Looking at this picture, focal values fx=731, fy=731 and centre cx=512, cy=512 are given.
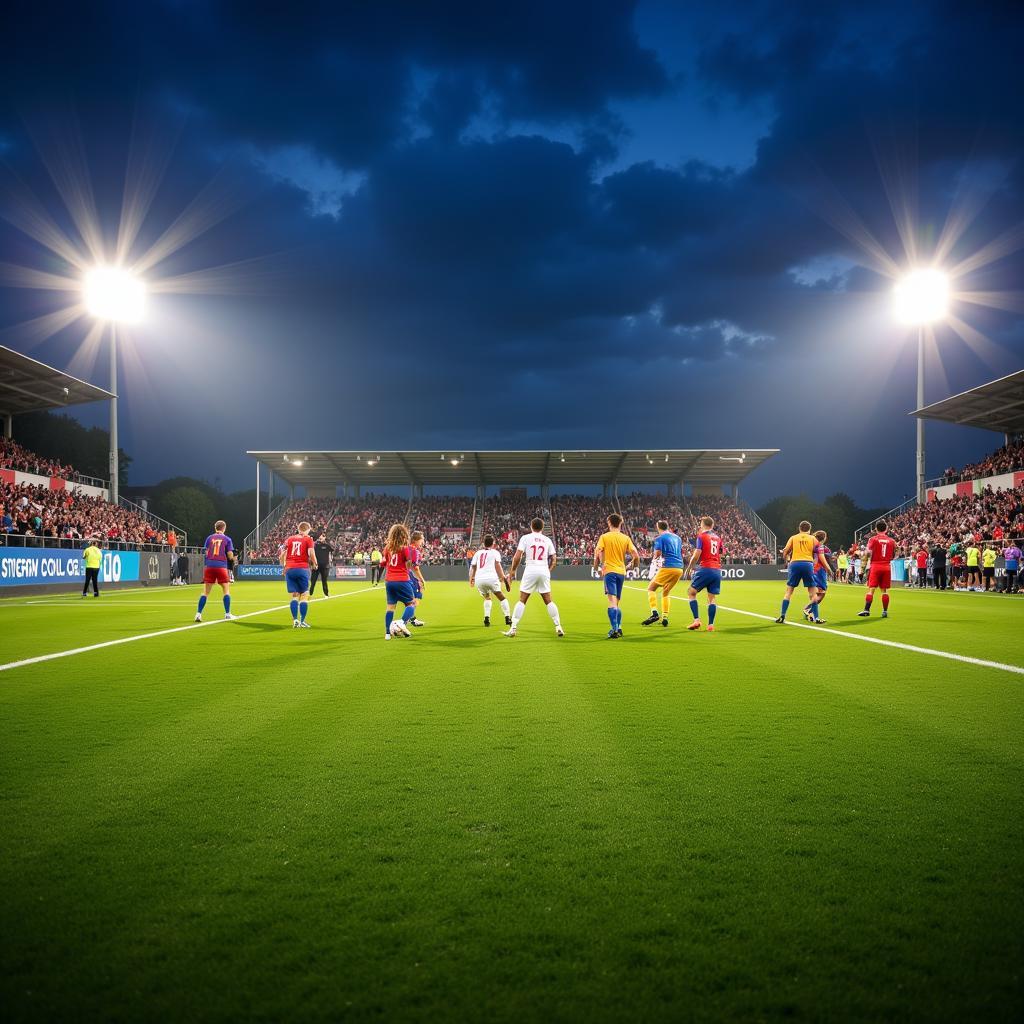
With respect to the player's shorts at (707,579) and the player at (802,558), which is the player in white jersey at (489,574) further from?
the player at (802,558)

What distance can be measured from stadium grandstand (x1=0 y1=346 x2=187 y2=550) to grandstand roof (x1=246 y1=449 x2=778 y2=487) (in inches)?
566

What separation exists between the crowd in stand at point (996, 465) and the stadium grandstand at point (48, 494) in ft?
156

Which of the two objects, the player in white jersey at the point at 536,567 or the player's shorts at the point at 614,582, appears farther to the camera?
the player's shorts at the point at 614,582

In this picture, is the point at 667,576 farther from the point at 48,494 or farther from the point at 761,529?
the point at 761,529

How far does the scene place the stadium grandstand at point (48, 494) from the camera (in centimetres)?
2897

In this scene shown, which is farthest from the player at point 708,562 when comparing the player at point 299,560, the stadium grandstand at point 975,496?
the stadium grandstand at point 975,496

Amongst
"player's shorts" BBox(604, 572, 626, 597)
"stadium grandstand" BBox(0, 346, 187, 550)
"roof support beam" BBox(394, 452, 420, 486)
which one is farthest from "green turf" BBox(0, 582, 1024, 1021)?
"roof support beam" BBox(394, 452, 420, 486)

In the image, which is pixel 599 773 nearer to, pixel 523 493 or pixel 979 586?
pixel 979 586

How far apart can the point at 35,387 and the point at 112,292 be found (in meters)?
7.92

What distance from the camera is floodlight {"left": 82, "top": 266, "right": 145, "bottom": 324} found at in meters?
35.7

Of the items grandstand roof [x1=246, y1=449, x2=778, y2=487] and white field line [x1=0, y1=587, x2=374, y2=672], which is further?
grandstand roof [x1=246, y1=449, x2=778, y2=487]

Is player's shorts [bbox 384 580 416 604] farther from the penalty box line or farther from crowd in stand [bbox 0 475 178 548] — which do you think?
crowd in stand [bbox 0 475 178 548]

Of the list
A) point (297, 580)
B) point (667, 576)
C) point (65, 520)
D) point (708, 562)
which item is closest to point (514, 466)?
point (65, 520)

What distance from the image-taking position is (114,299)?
35.8 meters
